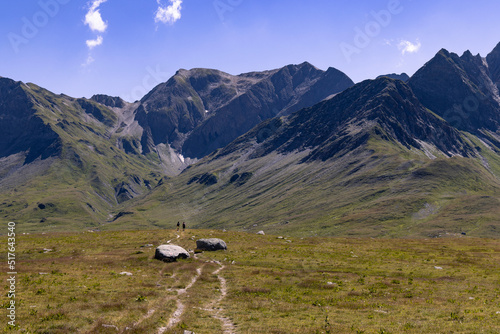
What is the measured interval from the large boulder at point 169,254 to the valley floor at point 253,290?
4.49 ft

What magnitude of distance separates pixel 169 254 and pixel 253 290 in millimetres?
21343

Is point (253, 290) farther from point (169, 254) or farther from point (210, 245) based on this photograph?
point (210, 245)

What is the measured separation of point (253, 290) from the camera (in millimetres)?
41500

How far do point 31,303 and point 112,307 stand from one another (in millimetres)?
7165

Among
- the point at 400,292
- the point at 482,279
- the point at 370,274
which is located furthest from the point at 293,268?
the point at 482,279

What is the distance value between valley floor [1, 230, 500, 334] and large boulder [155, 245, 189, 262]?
4.49 feet

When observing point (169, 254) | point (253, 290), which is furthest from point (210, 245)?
point (253, 290)

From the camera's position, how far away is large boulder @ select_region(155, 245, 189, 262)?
57.6 m

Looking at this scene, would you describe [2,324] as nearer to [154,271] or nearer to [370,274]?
[154,271]

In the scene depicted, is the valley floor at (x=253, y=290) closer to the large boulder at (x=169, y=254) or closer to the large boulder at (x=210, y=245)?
the large boulder at (x=169, y=254)

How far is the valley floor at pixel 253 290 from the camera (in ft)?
93.8

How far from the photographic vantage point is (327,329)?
27438 mm

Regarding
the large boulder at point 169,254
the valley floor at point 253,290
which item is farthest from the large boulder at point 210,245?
the large boulder at point 169,254

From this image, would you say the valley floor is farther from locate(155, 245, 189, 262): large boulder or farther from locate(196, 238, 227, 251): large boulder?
locate(196, 238, 227, 251): large boulder
